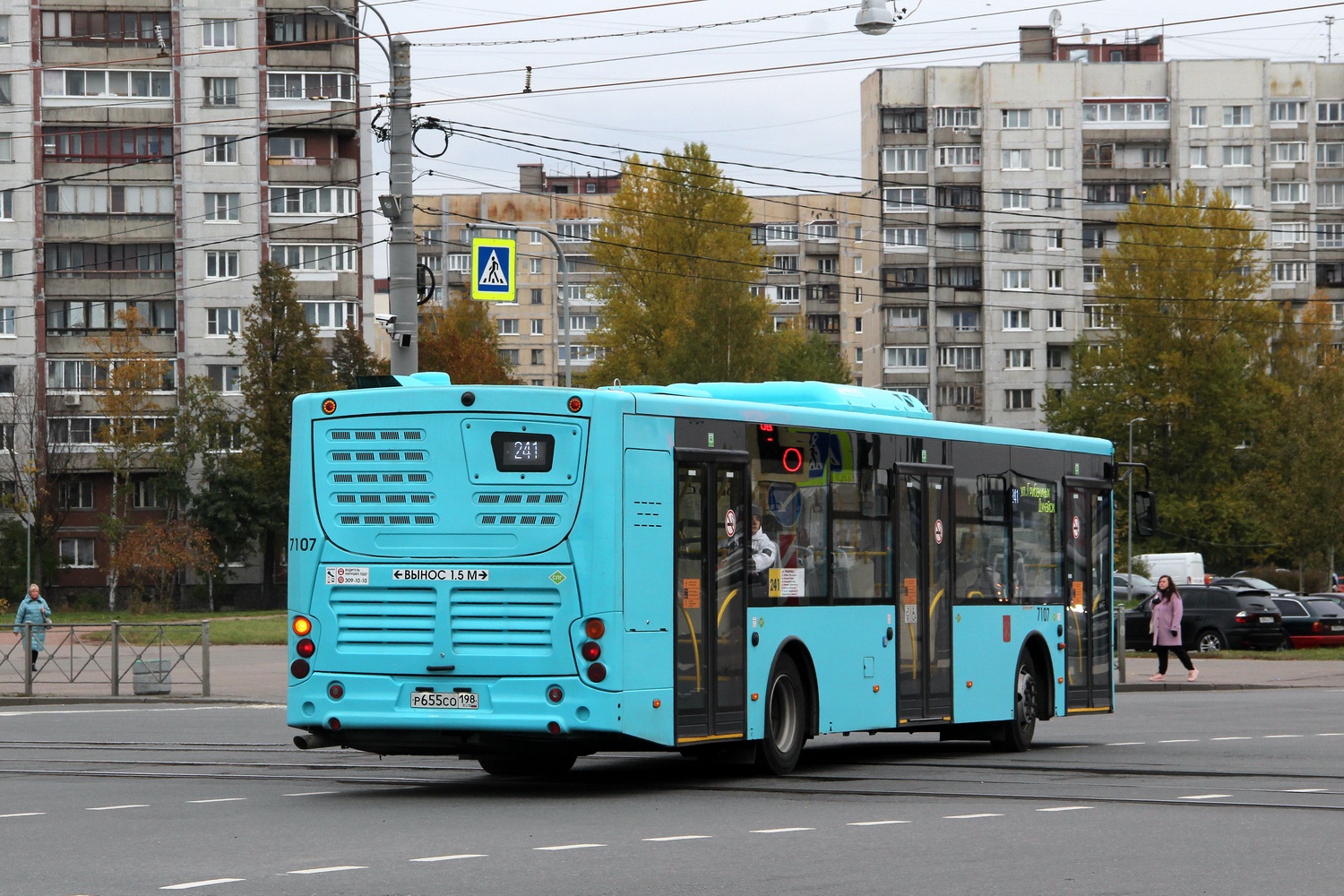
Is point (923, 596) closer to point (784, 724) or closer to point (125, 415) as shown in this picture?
point (784, 724)

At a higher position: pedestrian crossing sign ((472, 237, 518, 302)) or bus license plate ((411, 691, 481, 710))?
pedestrian crossing sign ((472, 237, 518, 302))

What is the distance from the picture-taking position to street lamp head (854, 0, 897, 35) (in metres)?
25.3

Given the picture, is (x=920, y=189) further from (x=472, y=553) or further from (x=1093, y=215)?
(x=472, y=553)

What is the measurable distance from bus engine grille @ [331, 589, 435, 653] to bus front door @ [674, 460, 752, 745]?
67.5 inches

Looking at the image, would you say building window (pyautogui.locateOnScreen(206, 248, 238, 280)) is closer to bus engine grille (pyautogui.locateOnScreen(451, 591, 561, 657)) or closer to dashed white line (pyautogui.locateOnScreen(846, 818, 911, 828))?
bus engine grille (pyautogui.locateOnScreen(451, 591, 561, 657))

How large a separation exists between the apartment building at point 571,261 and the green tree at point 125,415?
47.7m

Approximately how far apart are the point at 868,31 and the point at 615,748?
13.7m

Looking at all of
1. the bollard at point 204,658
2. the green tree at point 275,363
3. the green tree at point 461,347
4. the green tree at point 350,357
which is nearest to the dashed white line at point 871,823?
the bollard at point 204,658

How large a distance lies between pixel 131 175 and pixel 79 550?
1563 centimetres

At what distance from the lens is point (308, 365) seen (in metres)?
83.8

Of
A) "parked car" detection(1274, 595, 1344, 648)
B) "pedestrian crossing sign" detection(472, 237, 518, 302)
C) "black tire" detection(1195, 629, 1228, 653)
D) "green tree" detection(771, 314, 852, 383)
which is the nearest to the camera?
"pedestrian crossing sign" detection(472, 237, 518, 302)

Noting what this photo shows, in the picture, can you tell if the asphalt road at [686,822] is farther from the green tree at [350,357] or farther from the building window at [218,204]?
the building window at [218,204]

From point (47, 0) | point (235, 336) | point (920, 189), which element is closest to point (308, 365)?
point (235, 336)

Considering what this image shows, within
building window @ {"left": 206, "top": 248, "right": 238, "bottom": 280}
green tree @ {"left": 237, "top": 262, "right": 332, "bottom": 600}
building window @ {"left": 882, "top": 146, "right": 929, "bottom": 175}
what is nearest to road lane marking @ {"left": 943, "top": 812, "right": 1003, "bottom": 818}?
green tree @ {"left": 237, "top": 262, "right": 332, "bottom": 600}
